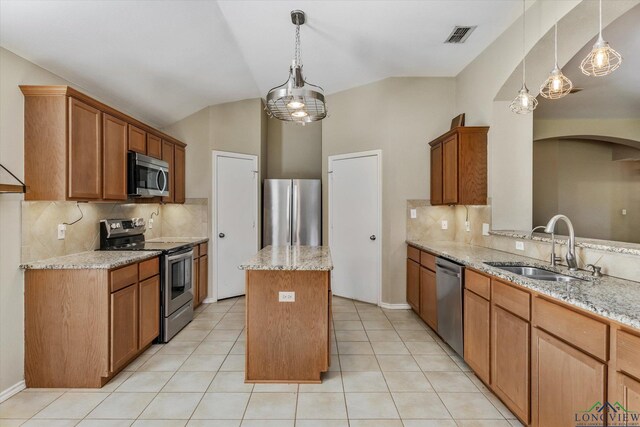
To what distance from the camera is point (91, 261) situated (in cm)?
239

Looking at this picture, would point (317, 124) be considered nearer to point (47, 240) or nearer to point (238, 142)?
point (238, 142)

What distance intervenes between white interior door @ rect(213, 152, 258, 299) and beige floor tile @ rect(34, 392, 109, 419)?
86.1 inches

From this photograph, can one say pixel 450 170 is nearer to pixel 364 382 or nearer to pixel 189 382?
pixel 364 382

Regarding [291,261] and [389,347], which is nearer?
[291,261]

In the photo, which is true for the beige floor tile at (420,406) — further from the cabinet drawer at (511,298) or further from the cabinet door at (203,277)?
the cabinet door at (203,277)

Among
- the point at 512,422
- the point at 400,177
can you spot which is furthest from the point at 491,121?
the point at 512,422

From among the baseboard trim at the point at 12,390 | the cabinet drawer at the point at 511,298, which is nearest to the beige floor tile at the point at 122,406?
A: the baseboard trim at the point at 12,390

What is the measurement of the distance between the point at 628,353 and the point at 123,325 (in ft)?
9.95

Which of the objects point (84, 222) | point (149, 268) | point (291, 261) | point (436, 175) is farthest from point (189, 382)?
point (436, 175)

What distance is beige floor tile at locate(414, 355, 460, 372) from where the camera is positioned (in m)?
2.55

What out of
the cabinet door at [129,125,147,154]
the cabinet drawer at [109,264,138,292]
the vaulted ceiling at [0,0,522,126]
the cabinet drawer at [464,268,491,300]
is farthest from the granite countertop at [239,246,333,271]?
the vaulted ceiling at [0,0,522,126]

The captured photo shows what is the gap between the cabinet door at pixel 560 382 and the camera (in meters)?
1.33

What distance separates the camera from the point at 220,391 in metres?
2.24

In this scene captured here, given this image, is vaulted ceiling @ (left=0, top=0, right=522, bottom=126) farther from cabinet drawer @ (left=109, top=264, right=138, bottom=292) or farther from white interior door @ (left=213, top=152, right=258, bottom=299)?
cabinet drawer @ (left=109, top=264, right=138, bottom=292)
